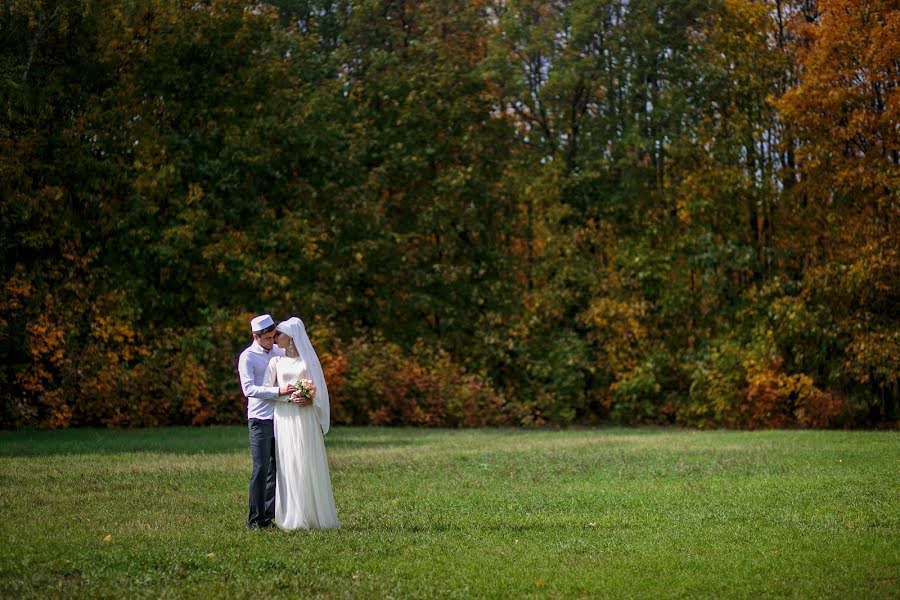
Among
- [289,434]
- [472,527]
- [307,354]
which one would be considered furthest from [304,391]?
[472,527]

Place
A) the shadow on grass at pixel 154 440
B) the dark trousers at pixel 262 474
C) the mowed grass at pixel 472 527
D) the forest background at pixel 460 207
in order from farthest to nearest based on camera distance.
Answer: the forest background at pixel 460 207
the shadow on grass at pixel 154 440
the dark trousers at pixel 262 474
the mowed grass at pixel 472 527

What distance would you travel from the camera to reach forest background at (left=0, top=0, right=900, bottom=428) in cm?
3006

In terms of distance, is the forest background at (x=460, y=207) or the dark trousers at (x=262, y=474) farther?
the forest background at (x=460, y=207)

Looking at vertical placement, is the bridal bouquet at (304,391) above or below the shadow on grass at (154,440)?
above

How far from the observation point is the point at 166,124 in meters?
32.8

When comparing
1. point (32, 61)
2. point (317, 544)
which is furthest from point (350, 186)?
point (317, 544)

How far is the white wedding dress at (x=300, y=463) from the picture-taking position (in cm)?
1147

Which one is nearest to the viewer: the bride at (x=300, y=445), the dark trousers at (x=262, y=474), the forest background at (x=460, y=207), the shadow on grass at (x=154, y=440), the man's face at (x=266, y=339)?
the bride at (x=300, y=445)

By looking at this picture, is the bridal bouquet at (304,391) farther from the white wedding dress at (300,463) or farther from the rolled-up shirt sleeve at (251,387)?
the rolled-up shirt sleeve at (251,387)

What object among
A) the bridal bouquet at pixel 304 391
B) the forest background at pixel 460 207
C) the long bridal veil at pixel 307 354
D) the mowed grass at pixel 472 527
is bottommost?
the mowed grass at pixel 472 527

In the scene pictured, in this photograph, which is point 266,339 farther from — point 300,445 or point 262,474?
point 262,474

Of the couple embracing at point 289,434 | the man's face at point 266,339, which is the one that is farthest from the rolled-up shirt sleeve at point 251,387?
the man's face at point 266,339

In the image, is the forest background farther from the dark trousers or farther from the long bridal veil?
the long bridal veil

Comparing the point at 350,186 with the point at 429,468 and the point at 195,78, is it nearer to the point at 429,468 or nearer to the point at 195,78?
the point at 195,78
